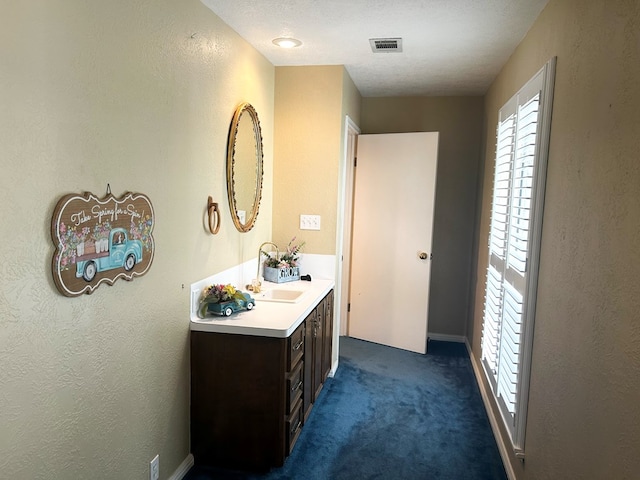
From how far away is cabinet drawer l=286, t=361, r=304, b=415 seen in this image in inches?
91.8

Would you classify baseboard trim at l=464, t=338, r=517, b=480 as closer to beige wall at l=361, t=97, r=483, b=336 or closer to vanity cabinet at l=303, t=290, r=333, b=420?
beige wall at l=361, t=97, r=483, b=336

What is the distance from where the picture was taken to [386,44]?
279 cm

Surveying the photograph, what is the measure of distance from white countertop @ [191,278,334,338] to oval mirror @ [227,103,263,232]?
573mm

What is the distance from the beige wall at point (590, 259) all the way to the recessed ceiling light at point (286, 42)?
138 cm

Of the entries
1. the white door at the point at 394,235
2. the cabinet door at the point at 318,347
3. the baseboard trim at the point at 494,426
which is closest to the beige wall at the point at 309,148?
the cabinet door at the point at 318,347

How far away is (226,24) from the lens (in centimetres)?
250

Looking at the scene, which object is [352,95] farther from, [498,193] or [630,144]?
[630,144]

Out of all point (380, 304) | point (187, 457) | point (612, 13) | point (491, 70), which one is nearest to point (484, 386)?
point (380, 304)

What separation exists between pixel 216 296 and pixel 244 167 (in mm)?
887

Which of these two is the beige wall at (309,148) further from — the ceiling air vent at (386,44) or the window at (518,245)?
the window at (518,245)

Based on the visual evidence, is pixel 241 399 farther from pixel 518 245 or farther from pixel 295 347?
pixel 518 245

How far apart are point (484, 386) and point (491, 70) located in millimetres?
2329

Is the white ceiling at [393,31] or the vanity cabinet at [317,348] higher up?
the white ceiling at [393,31]

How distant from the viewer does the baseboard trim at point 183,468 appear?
2.22 m
